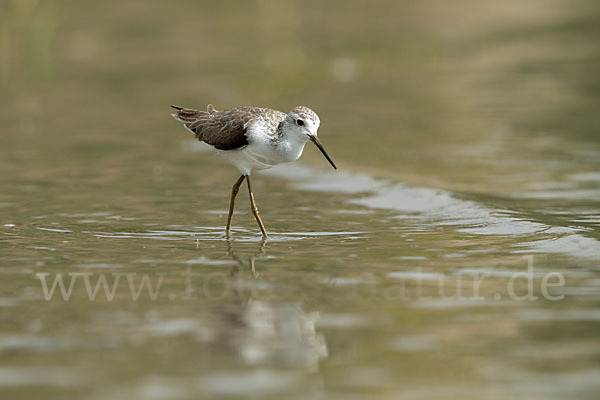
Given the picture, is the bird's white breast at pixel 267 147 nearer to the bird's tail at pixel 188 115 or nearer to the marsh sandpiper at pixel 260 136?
the marsh sandpiper at pixel 260 136

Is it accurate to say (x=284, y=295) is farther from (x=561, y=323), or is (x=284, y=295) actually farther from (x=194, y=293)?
(x=561, y=323)

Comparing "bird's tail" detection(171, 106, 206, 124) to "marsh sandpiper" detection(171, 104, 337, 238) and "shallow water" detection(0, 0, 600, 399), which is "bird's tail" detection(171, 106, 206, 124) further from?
"shallow water" detection(0, 0, 600, 399)

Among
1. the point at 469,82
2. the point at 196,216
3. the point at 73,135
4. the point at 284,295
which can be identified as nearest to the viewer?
the point at 284,295

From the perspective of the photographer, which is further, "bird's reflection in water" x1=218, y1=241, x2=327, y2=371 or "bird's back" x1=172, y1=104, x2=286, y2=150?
"bird's back" x1=172, y1=104, x2=286, y2=150

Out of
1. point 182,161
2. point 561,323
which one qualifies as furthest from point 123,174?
point 561,323

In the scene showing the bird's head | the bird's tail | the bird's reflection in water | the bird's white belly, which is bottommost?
the bird's reflection in water

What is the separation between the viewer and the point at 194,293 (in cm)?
819

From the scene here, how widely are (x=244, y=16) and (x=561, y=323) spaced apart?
23118 mm

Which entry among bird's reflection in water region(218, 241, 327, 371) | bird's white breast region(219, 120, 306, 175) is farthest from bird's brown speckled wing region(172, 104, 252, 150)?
bird's reflection in water region(218, 241, 327, 371)

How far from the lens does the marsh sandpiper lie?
10.2m

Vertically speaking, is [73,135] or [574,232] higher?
[73,135]

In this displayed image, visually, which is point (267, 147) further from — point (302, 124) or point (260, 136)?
point (302, 124)

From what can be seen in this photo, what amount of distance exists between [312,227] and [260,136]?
112cm

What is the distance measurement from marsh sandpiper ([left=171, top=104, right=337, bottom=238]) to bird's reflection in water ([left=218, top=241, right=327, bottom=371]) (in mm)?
1895
